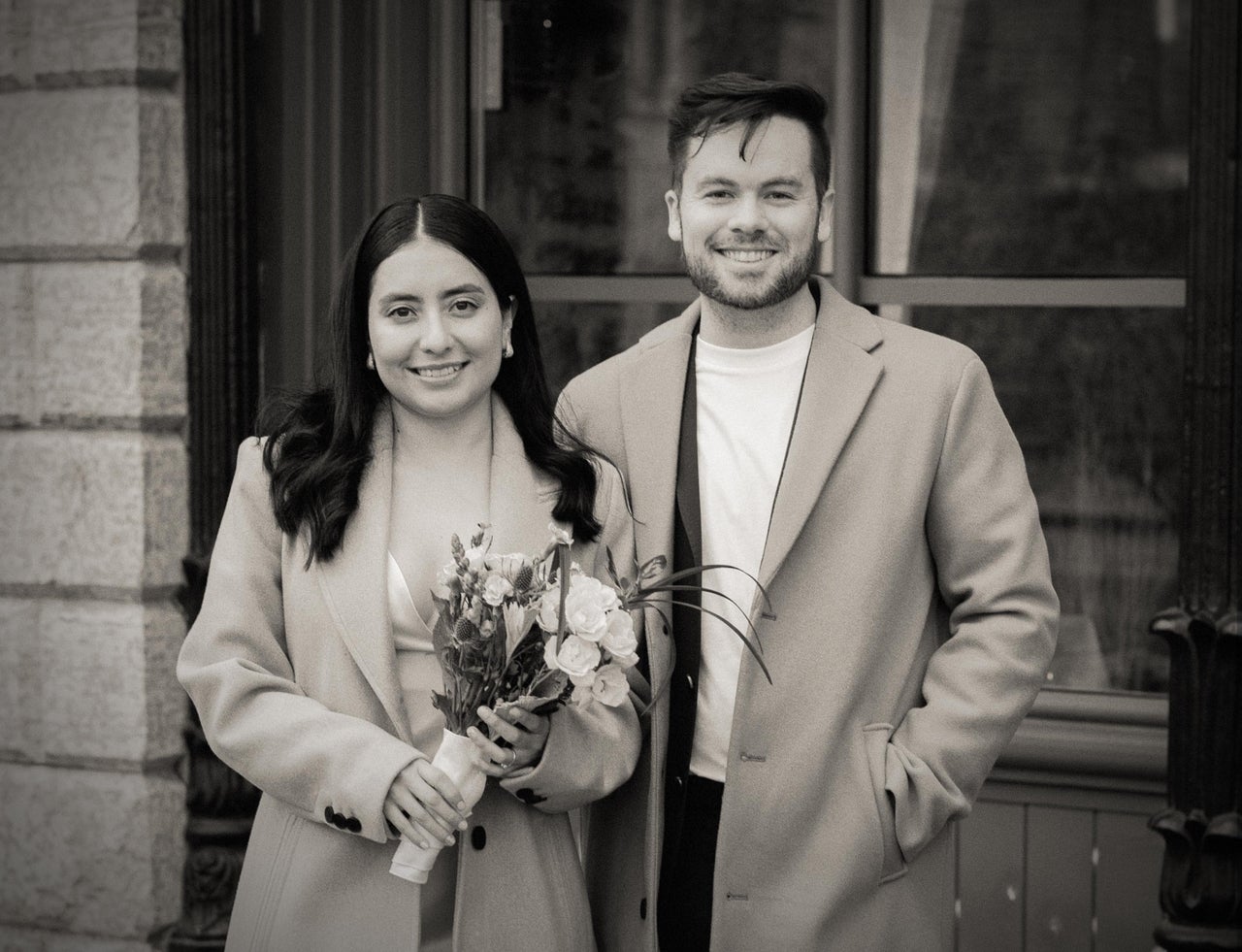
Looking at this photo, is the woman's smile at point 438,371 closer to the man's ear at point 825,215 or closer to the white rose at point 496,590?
the white rose at point 496,590

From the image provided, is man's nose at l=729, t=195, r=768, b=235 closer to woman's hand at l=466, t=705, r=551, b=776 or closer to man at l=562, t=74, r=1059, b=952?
man at l=562, t=74, r=1059, b=952

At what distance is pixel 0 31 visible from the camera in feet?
14.4

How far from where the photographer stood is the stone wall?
14.0 ft

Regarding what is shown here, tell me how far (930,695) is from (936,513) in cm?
32

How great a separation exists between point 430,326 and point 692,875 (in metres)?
1.10

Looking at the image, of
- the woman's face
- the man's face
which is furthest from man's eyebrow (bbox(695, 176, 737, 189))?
the woman's face

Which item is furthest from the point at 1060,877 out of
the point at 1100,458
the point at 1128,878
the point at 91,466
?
the point at 91,466

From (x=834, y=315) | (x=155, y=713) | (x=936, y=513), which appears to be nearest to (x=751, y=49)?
(x=834, y=315)

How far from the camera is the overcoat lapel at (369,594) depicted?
102 inches

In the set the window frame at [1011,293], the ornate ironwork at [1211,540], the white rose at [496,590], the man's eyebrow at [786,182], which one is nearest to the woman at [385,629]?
the white rose at [496,590]

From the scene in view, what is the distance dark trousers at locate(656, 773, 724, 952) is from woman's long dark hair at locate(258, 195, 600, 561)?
0.52 meters

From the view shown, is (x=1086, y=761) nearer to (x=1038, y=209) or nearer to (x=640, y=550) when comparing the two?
(x=1038, y=209)

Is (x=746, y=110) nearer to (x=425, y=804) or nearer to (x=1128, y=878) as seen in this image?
(x=425, y=804)

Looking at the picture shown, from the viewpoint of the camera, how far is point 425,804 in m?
2.49
